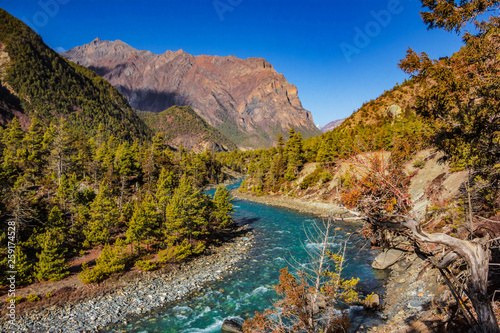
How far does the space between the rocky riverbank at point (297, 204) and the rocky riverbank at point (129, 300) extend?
24.2 m

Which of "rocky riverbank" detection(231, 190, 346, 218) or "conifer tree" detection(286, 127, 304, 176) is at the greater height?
"conifer tree" detection(286, 127, 304, 176)

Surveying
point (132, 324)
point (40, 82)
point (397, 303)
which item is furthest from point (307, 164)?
point (40, 82)

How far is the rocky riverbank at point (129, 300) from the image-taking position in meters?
15.5

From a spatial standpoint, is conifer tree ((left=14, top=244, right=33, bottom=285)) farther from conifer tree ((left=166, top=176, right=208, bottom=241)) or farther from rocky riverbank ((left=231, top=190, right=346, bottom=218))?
rocky riverbank ((left=231, top=190, right=346, bottom=218))

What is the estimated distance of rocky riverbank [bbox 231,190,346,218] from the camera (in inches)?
1865

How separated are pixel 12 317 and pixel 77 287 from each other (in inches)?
164

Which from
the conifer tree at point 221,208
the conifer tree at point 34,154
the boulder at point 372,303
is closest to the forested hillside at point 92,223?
the conifer tree at point 221,208

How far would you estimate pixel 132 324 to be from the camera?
15820 mm

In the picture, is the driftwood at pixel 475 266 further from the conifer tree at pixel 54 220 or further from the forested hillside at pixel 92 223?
the conifer tree at pixel 54 220

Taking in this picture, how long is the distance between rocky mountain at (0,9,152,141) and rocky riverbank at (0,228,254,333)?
387ft

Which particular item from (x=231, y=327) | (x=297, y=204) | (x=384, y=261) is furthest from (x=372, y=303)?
(x=297, y=204)

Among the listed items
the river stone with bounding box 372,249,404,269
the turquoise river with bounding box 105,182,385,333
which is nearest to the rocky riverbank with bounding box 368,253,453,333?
the turquoise river with bounding box 105,182,385,333

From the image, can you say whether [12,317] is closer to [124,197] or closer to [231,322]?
[231,322]

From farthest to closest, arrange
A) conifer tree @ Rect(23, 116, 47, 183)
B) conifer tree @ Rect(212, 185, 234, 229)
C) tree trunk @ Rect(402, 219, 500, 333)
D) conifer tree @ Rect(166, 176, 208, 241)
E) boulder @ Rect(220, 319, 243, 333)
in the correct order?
conifer tree @ Rect(23, 116, 47, 183) → conifer tree @ Rect(212, 185, 234, 229) → conifer tree @ Rect(166, 176, 208, 241) → boulder @ Rect(220, 319, 243, 333) → tree trunk @ Rect(402, 219, 500, 333)
